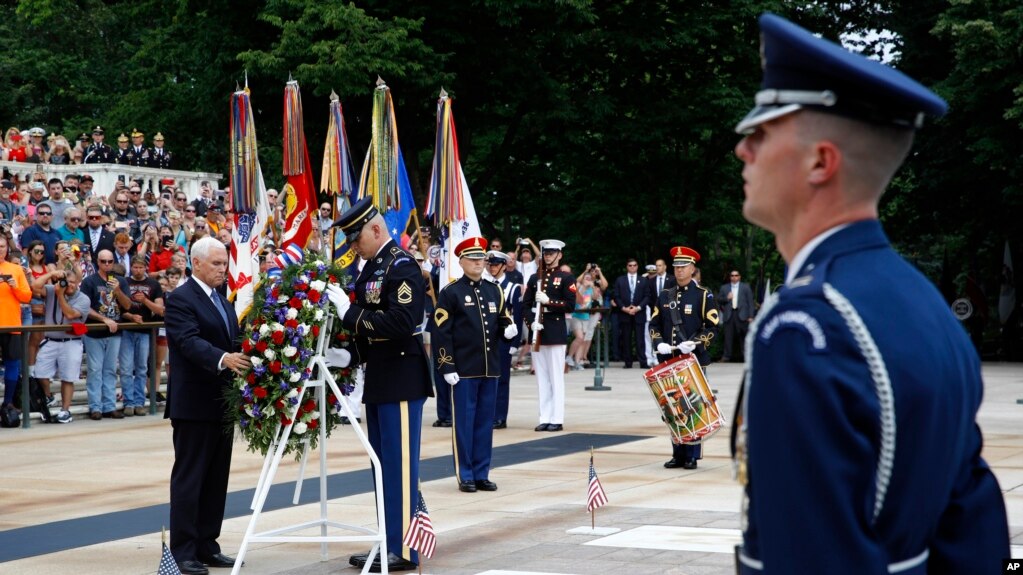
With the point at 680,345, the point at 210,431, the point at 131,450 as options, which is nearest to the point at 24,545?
the point at 210,431

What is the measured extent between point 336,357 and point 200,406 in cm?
89

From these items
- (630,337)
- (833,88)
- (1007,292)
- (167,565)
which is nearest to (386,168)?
(630,337)

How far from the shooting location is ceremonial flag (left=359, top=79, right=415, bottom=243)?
57.8 feet

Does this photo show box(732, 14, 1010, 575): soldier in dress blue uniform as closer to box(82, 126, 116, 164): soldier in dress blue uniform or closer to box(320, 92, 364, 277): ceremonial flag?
box(320, 92, 364, 277): ceremonial flag

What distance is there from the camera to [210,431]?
8.03m

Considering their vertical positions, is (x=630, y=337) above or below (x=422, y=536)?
above

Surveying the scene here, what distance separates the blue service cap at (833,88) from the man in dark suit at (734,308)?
2763 cm

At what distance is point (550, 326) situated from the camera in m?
17.0

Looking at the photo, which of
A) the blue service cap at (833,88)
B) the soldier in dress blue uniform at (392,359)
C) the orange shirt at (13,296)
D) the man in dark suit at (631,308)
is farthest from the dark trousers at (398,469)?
the man in dark suit at (631,308)

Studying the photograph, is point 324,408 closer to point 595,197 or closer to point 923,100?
point 923,100

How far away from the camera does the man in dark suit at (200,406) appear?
26.0ft

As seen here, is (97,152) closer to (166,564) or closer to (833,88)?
(166,564)

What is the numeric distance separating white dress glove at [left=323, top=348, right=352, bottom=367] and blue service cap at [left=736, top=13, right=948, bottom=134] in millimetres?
5736

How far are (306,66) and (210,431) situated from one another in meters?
19.9
